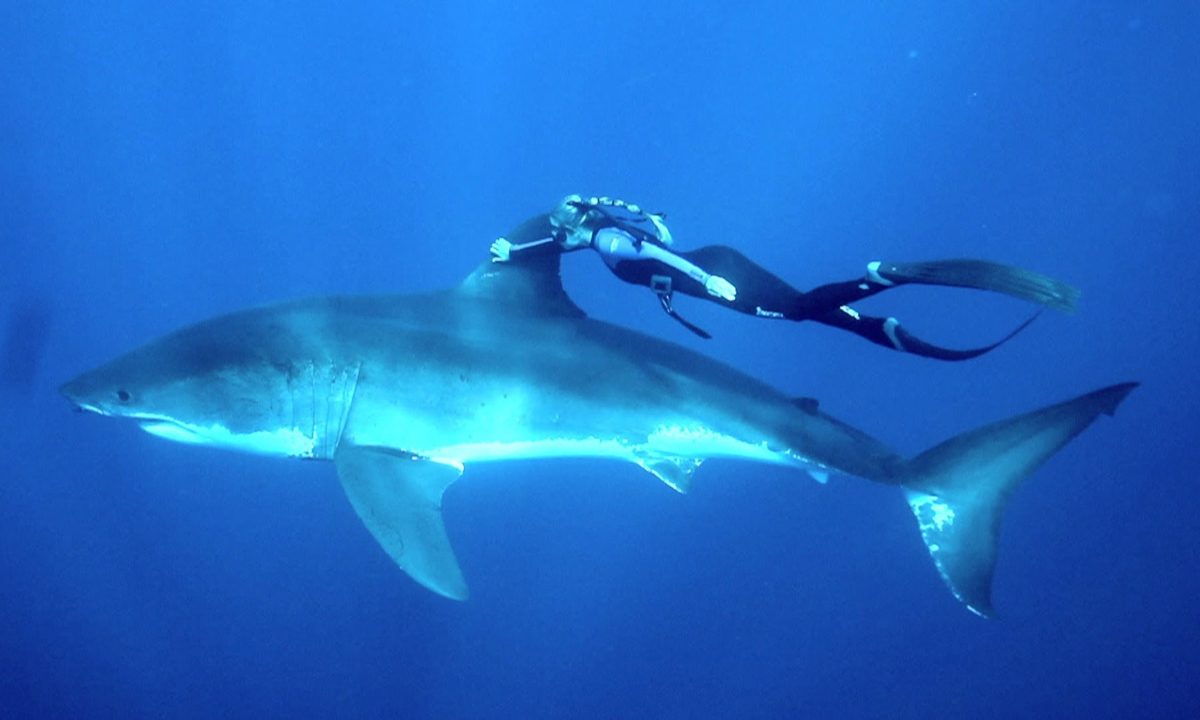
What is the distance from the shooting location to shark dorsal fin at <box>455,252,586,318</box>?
→ 5449 mm

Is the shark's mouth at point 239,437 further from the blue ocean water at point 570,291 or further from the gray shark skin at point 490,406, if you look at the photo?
the blue ocean water at point 570,291

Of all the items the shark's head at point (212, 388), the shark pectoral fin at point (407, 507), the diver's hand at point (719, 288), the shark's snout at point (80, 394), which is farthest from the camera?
the diver's hand at point (719, 288)

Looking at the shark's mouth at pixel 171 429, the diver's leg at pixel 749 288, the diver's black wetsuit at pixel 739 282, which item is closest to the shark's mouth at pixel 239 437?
the shark's mouth at pixel 171 429

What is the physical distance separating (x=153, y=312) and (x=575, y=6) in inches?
386

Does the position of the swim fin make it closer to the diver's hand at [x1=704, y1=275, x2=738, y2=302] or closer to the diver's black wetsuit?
the diver's black wetsuit

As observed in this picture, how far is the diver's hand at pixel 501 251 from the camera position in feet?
17.7

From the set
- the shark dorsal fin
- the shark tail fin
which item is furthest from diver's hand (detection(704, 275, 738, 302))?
the shark tail fin

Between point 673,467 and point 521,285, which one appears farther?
point 673,467

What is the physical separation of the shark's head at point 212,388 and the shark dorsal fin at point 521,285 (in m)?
1.41

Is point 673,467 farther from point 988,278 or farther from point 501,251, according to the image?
point 988,278

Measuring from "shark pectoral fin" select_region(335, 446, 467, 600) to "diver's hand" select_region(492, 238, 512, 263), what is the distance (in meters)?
1.62

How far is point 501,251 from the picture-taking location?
213 inches

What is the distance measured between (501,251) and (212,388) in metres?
2.26

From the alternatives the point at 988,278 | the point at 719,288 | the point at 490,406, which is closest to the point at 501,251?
the point at 490,406
